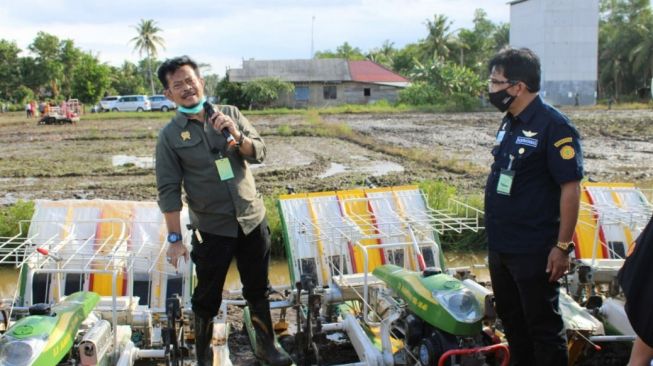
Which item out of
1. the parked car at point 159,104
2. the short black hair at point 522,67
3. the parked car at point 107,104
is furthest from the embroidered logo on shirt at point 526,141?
the parked car at point 107,104

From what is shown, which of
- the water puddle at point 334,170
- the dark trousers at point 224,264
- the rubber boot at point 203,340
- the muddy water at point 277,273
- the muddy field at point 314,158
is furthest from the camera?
the water puddle at point 334,170

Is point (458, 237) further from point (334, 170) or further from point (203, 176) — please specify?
point (334, 170)

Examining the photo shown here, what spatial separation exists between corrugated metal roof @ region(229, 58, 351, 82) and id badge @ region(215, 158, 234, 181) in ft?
145

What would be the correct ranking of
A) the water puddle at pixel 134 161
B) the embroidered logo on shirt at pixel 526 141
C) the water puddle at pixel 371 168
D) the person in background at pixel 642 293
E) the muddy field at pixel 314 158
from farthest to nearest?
the water puddle at pixel 134 161, the water puddle at pixel 371 168, the muddy field at pixel 314 158, the embroidered logo on shirt at pixel 526 141, the person in background at pixel 642 293

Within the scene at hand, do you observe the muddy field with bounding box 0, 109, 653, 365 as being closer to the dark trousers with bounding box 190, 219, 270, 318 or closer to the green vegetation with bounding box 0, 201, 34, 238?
the dark trousers with bounding box 190, 219, 270, 318

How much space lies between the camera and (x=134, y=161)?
16344 millimetres

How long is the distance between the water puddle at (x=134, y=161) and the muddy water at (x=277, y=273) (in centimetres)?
797

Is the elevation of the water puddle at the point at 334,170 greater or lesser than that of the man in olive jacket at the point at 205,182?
lesser

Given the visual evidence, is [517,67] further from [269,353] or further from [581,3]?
[581,3]

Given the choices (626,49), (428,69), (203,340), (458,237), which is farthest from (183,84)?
(626,49)

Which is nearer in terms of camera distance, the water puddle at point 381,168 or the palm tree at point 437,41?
the water puddle at point 381,168

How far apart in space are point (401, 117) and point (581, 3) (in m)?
21.8

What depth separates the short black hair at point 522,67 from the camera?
323cm

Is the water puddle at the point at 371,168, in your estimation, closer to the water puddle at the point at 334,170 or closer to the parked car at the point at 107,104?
the water puddle at the point at 334,170
